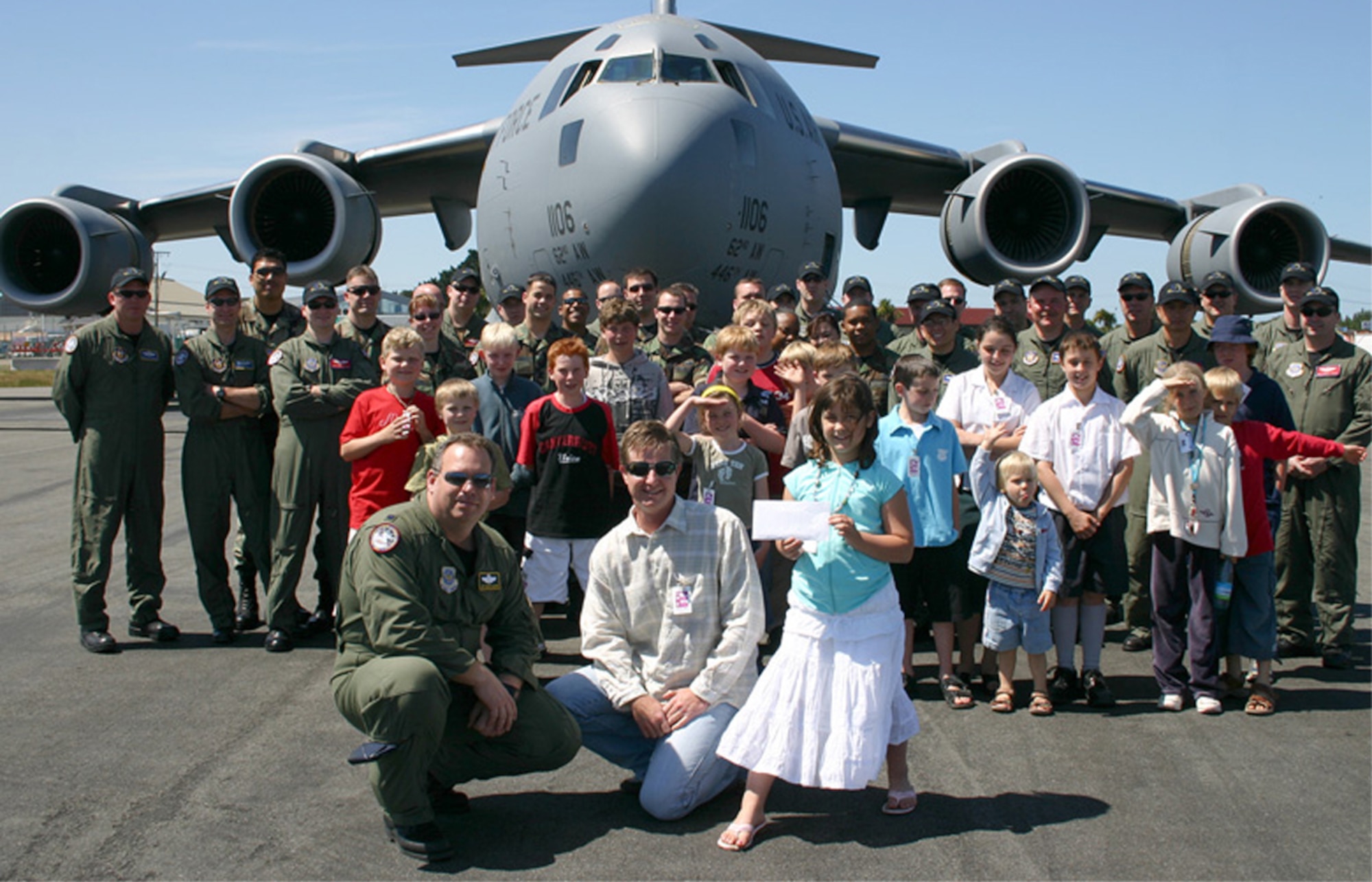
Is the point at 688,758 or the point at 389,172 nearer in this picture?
the point at 688,758

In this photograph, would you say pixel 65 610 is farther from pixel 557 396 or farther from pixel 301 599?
pixel 557 396

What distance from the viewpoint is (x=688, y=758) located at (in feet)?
11.5

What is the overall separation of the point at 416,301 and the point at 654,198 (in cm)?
235

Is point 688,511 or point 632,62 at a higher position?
point 632,62

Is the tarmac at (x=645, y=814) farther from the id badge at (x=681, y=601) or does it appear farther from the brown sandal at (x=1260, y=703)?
the id badge at (x=681, y=601)

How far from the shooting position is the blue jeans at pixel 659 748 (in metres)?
3.47

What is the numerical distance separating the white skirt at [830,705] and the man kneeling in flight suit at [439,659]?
0.64 m

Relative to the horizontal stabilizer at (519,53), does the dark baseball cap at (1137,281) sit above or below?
below

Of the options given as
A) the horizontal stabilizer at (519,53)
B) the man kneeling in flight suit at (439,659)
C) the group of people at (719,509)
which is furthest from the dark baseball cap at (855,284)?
the horizontal stabilizer at (519,53)

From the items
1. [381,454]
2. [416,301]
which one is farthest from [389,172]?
[381,454]

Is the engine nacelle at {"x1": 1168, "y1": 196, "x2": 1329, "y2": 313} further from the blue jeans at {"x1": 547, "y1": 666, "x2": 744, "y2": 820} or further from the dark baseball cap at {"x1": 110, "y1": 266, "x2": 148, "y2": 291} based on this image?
the dark baseball cap at {"x1": 110, "y1": 266, "x2": 148, "y2": 291}

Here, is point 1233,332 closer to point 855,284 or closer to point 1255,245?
point 855,284

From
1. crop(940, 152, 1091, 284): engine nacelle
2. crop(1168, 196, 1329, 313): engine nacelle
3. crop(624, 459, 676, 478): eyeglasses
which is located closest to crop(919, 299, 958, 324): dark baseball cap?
crop(624, 459, 676, 478): eyeglasses

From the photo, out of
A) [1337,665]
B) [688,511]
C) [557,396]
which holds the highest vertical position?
[557,396]
